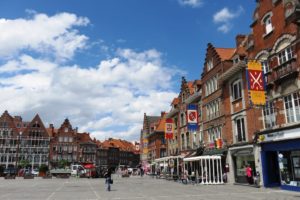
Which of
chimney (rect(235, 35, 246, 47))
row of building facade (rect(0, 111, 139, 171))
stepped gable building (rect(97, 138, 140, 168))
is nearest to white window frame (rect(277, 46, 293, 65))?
chimney (rect(235, 35, 246, 47))

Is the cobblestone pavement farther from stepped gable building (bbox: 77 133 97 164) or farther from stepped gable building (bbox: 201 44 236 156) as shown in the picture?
stepped gable building (bbox: 77 133 97 164)

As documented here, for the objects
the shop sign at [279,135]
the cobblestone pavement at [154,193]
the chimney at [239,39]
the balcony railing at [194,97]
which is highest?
the chimney at [239,39]

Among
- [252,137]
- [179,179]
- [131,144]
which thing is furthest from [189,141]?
[131,144]

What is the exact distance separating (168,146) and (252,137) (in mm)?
29940

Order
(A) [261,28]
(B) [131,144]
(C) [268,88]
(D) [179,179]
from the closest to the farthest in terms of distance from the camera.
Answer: (C) [268,88]
(A) [261,28]
(D) [179,179]
(B) [131,144]

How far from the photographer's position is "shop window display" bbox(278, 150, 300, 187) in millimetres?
21266

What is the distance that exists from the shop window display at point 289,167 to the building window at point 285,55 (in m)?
6.44

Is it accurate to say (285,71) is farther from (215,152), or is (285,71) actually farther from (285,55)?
(215,152)

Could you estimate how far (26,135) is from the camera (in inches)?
3698

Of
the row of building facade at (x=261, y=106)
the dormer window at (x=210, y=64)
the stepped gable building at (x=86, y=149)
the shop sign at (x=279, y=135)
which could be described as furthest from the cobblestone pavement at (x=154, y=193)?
→ the stepped gable building at (x=86, y=149)

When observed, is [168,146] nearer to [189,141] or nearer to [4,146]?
[189,141]

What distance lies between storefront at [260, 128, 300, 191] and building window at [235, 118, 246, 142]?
3823 millimetres

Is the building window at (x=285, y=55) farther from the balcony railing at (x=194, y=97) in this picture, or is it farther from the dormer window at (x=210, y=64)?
the balcony railing at (x=194, y=97)

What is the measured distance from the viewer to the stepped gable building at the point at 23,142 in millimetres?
92188
